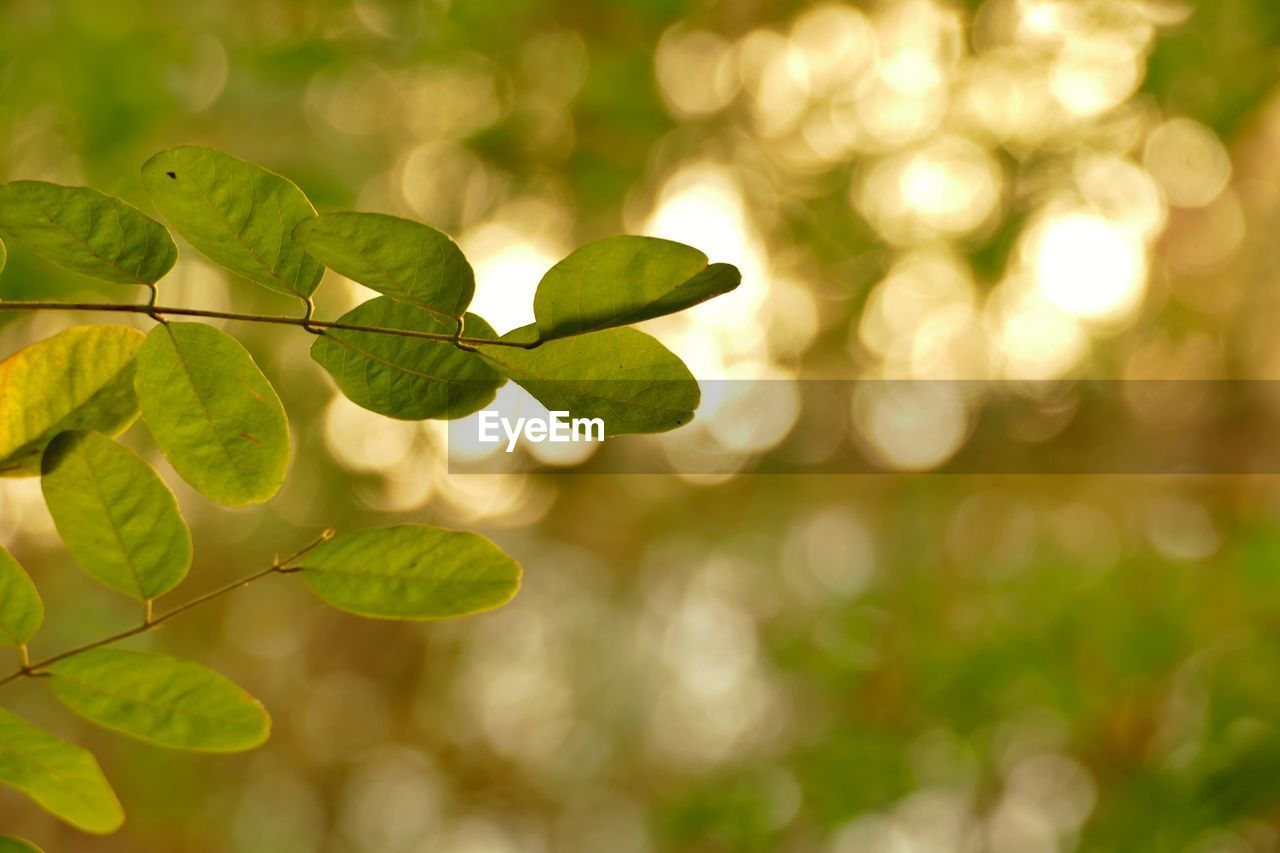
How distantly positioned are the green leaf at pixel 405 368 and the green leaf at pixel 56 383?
0.21 feet

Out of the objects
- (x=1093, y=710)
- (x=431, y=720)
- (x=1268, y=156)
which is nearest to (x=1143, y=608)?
(x=1093, y=710)

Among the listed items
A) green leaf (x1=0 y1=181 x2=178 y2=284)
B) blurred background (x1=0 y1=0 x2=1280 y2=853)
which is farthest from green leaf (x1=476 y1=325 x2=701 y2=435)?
blurred background (x1=0 y1=0 x2=1280 y2=853)

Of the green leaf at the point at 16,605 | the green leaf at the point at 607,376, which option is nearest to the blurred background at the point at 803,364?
the green leaf at the point at 16,605

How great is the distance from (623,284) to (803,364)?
1.95 meters

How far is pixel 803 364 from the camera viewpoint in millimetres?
2213

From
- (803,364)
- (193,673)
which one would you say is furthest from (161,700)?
(803,364)

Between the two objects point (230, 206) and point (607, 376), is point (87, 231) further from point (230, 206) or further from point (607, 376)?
point (607, 376)

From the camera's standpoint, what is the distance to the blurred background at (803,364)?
1.48m

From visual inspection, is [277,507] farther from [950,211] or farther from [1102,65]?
[1102,65]

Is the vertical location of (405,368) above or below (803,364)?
below

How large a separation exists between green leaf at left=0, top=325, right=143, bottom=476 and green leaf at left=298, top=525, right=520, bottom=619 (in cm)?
8

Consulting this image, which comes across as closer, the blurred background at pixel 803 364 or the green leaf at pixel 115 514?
the green leaf at pixel 115 514

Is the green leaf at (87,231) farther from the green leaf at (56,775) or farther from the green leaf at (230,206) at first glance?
the green leaf at (56,775)

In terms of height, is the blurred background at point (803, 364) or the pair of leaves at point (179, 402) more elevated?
the blurred background at point (803, 364)
